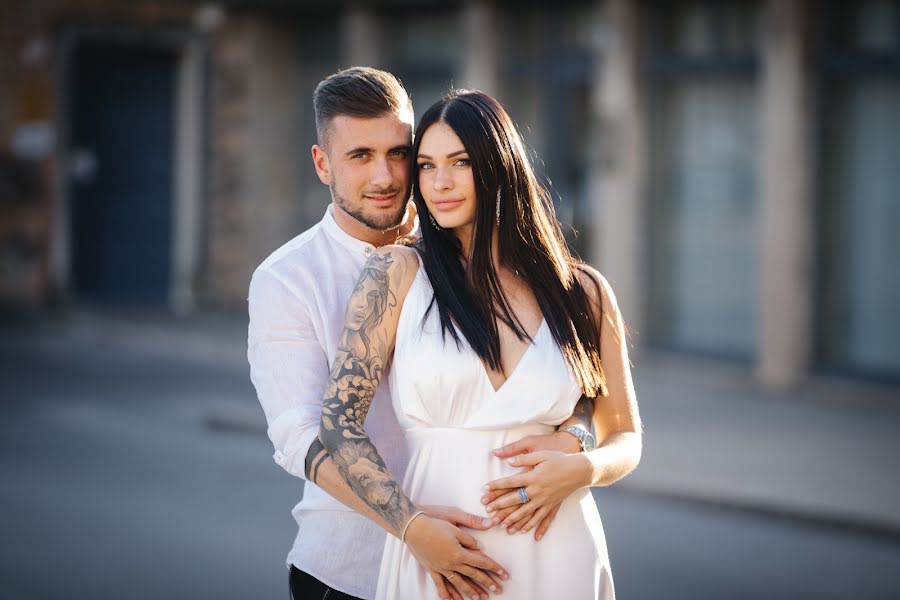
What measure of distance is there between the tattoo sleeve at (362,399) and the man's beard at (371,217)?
252mm

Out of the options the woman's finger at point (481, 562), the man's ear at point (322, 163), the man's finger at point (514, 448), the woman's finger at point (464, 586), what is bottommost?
the woman's finger at point (464, 586)

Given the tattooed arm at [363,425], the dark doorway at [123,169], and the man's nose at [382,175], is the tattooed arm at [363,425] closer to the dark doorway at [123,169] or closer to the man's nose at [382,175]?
the man's nose at [382,175]

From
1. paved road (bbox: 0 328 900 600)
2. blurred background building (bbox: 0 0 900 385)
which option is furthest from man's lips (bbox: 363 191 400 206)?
blurred background building (bbox: 0 0 900 385)

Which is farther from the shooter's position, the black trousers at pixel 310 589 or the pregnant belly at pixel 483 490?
the black trousers at pixel 310 589

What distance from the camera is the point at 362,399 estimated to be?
2.96 meters

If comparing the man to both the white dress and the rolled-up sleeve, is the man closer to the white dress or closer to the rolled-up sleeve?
the rolled-up sleeve

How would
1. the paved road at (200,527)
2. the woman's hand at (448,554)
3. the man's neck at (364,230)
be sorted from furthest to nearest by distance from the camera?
the paved road at (200,527), the man's neck at (364,230), the woman's hand at (448,554)

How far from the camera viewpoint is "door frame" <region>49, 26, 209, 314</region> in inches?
705

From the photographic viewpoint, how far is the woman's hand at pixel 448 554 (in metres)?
2.88

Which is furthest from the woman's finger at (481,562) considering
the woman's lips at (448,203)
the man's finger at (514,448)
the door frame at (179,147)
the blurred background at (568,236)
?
the door frame at (179,147)

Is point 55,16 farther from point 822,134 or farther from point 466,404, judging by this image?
point 466,404

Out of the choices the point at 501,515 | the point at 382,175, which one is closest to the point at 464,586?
the point at 501,515

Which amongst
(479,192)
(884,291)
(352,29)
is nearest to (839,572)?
(479,192)

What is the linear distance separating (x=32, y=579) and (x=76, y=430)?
12.0ft
